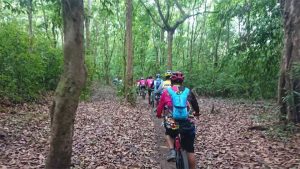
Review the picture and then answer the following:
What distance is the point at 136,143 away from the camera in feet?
32.0

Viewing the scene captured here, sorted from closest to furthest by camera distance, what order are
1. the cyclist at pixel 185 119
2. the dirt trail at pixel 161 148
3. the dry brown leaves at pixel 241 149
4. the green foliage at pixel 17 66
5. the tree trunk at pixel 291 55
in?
1. the cyclist at pixel 185 119
2. the dry brown leaves at pixel 241 149
3. the dirt trail at pixel 161 148
4. the tree trunk at pixel 291 55
5. the green foliage at pixel 17 66

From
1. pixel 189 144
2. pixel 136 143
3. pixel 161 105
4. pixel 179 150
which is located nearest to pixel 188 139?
pixel 189 144

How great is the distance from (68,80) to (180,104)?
201 centimetres

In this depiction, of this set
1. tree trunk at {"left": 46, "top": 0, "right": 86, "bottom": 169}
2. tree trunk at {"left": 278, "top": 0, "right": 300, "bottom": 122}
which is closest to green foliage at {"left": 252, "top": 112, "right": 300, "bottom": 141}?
tree trunk at {"left": 278, "top": 0, "right": 300, "bottom": 122}

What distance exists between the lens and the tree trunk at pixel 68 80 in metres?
5.73

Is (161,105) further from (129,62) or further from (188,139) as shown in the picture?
(129,62)

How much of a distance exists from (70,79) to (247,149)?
16.9ft

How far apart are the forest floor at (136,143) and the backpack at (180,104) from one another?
1837mm

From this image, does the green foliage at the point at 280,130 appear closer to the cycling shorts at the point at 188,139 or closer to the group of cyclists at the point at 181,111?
the group of cyclists at the point at 181,111

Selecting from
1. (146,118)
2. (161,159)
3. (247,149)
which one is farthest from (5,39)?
(247,149)

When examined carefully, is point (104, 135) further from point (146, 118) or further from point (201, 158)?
point (146, 118)

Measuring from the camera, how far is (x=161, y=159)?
8.36 m

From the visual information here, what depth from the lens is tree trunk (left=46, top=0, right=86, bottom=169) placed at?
18.8ft

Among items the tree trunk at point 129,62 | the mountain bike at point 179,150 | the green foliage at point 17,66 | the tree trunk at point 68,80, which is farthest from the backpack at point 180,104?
the tree trunk at point 129,62
